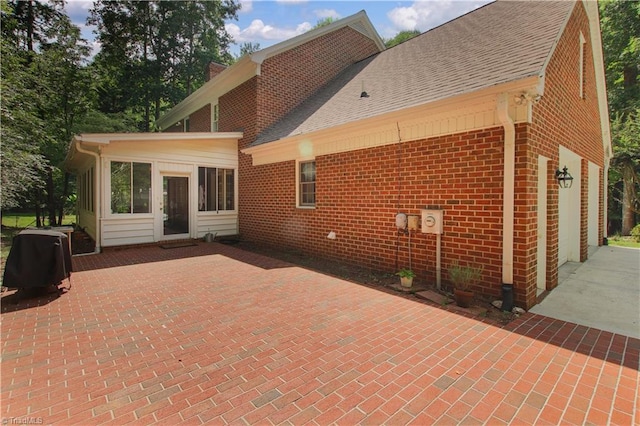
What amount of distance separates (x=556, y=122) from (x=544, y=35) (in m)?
1.59

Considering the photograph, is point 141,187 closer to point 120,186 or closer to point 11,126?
point 120,186

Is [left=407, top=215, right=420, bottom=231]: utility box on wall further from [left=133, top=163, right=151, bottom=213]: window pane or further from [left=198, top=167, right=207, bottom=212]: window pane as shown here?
[left=133, top=163, right=151, bottom=213]: window pane

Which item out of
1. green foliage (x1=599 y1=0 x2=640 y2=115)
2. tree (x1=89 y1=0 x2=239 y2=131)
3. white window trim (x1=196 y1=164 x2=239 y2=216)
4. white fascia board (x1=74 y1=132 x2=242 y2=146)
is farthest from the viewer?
tree (x1=89 y1=0 x2=239 y2=131)

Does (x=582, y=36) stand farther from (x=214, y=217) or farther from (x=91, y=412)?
(x=214, y=217)

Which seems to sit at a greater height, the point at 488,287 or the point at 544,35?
the point at 544,35

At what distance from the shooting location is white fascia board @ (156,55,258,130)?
1122 cm

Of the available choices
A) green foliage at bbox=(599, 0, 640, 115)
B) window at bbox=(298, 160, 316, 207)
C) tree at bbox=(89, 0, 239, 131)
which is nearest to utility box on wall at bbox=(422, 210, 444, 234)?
window at bbox=(298, 160, 316, 207)

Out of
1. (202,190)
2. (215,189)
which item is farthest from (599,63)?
(202,190)

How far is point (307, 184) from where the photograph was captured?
9.05 meters

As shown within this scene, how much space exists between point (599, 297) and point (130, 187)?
11899 mm

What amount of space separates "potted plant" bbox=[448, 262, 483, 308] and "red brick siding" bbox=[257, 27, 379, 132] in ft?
27.8

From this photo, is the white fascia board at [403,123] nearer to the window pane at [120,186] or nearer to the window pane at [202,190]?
the window pane at [202,190]

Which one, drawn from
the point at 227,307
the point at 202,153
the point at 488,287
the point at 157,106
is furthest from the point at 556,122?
Result: the point at 157,106

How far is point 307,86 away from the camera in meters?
12.3
